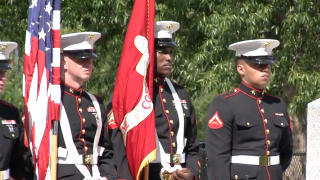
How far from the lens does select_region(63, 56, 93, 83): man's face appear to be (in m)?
7.36

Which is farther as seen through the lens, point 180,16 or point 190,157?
point 180,16

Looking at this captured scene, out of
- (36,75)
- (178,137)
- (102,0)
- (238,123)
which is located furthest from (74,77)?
(102,0)

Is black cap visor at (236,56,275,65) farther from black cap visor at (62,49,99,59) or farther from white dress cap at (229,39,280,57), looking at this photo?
black cap visor at (62,49,99,59)

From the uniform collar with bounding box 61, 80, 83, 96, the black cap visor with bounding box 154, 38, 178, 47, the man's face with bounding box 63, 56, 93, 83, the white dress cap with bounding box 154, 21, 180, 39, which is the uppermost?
the white dress cap with bounding box 154, 21, 180, 39

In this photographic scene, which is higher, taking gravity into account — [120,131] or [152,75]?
[152,75]

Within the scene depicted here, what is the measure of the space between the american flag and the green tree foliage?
4.47 m

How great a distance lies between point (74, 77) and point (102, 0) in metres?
4.75

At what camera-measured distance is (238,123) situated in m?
7.69

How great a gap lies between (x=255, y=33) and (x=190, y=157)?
4.47m

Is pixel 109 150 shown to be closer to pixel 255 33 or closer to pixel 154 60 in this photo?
pixel 154 60

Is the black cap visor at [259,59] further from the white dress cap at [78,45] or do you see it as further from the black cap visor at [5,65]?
the black cap visor at [5,65]

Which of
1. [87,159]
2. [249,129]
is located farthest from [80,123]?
[249,129]

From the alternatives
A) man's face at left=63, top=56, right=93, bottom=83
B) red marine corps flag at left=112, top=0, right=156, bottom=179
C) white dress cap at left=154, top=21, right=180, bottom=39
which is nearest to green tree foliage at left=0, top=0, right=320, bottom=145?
white dress cap at left=154, top=21, right=180, bottom=39

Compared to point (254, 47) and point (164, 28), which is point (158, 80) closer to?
point (164, 28)
